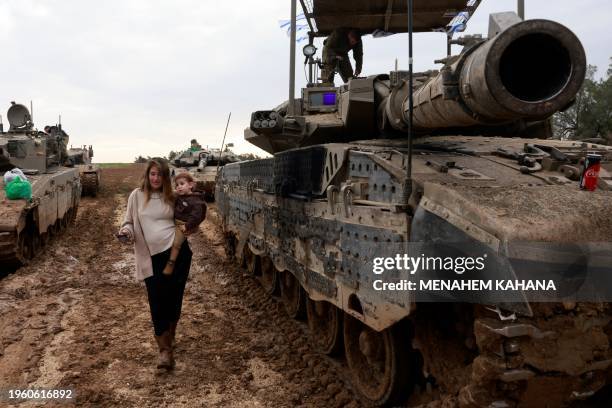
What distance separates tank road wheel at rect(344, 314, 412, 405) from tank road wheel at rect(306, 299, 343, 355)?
292mm

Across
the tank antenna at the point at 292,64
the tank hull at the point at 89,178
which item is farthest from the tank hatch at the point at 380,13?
the tank hull at the point at 89,178

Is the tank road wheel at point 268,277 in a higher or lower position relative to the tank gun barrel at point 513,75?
lower

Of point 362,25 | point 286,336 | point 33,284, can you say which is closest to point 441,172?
point 286,336

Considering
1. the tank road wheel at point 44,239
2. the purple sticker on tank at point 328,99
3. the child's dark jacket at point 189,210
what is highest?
the purple sticker on tank at point 328,99

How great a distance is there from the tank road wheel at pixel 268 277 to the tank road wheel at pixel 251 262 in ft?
0.98

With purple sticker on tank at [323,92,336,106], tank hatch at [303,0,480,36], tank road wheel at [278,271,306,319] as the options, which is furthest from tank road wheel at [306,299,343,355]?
tank hatch at [303,0,480,36]

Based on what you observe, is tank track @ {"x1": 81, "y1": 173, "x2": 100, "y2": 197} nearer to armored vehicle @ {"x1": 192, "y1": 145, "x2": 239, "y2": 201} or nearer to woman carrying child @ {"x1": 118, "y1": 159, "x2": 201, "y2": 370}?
armored vehicle @ {"x1": 192, "y1": 145, "x2": 239, "y2": 201}

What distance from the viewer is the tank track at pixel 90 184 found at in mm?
19984

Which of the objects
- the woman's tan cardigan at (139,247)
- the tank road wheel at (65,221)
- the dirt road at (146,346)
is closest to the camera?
the dirt road at (146,346)

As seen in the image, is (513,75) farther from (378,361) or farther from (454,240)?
(378,361)

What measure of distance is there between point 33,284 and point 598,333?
7523 millimetres

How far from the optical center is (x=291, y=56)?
7270 mm

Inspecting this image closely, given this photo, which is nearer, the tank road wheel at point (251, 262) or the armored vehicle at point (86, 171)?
the tank road wheel at point (251, 262)

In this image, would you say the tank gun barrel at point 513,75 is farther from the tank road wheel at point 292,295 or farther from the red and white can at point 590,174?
the tank road wheel at point 292,295
